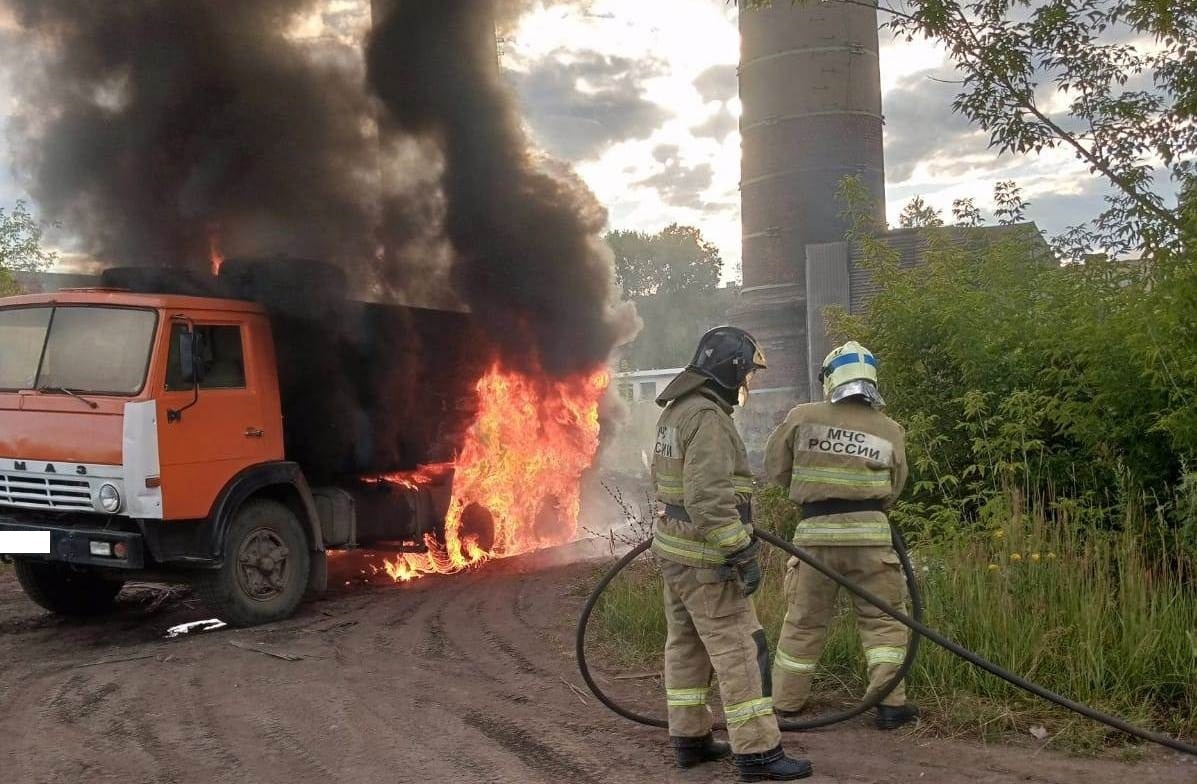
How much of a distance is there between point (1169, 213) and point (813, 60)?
2422 cm

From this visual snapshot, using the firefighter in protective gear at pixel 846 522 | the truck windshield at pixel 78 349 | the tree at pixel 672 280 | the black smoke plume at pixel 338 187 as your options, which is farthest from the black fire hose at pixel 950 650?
the tree at pixel 672 280

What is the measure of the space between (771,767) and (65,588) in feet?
21.3

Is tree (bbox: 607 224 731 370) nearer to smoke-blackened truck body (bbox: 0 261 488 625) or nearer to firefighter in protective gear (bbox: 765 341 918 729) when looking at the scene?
smoke-blackened truck body (bbox: 0 261 488 625)

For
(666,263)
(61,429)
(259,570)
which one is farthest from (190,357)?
(666,263)

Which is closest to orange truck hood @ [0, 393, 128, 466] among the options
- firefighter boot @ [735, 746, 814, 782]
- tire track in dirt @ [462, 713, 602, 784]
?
tire track in dirt @ [462, 713, 602, 784]

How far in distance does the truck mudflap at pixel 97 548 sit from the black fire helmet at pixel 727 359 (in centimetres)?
443

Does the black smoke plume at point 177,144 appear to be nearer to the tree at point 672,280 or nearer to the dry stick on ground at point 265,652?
the dry stick on ground at point 265,652

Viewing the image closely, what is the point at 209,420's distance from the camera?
23.7ft

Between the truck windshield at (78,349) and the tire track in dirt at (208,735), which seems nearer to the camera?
the tire track in dirt at (208,735)

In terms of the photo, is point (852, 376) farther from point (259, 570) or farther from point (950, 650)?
point (259, 570)

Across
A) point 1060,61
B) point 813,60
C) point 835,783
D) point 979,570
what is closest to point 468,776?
point 835,783

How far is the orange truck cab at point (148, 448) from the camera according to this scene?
6.69 m

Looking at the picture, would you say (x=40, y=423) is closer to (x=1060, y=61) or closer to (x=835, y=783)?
(x=835, y=783)

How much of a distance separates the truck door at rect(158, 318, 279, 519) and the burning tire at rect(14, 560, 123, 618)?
159 centimetres
